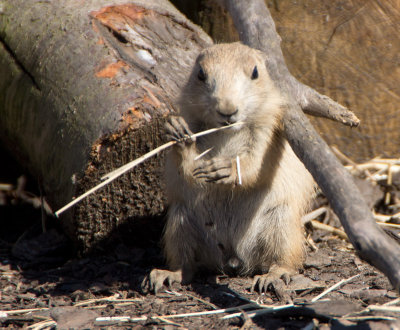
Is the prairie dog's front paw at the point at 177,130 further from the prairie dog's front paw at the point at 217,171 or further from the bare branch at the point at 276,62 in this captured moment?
the bare branch at the point at 276,62

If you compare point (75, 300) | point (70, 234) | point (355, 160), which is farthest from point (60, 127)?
point (355, 160)

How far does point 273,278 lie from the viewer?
14.7ft

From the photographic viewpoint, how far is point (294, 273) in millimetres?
4727

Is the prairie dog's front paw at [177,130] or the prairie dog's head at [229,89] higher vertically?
the prairie dog's head at [229,89]

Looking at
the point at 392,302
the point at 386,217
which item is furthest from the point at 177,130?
the point at 386,217

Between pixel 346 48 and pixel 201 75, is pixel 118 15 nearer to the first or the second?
pixel 201 75

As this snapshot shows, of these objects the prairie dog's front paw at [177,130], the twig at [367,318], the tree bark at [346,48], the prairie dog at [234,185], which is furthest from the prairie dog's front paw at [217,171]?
the tree bark at [346,48]

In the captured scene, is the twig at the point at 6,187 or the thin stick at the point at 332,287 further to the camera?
the twig at the point at 6,187

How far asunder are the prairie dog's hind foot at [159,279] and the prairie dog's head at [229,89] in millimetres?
1210

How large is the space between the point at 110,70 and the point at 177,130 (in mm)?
963

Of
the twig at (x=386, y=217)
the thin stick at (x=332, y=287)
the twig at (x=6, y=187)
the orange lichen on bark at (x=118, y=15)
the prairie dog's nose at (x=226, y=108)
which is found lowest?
the thin stick at (x=332, y=287)

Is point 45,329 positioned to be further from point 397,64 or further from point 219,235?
point 397,64

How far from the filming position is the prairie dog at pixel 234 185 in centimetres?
451

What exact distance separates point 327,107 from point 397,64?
6.43 feet
